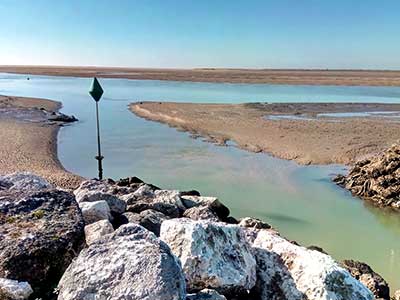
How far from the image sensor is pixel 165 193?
9266 mm

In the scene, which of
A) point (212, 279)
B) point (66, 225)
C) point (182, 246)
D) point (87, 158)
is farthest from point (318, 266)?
point (87, 158)

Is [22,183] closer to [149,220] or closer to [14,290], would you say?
[149,220]

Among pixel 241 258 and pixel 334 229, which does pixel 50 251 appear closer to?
pixel 241 258

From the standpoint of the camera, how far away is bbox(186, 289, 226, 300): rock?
4203mm

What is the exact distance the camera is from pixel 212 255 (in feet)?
15.7

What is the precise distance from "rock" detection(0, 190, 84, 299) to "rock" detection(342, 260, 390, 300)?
4.31m

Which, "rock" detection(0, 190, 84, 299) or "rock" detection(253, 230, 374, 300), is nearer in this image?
"rock" detection(0, 190, 84, 299)

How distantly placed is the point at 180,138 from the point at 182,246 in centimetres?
1748

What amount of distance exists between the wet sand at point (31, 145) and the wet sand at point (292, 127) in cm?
722

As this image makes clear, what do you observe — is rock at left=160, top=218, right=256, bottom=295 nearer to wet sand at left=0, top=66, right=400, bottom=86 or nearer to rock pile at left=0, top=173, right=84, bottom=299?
rock pile at left=0, top=173, right=84, bottom=299

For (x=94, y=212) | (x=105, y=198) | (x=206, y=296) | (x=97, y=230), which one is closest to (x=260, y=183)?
(x=105, y=198)

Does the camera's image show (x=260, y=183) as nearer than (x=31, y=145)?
Yes

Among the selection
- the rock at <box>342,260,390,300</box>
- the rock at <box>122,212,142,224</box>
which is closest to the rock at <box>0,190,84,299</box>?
the rock at <box>122,212,142,224</box>

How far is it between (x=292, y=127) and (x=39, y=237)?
20637mm
